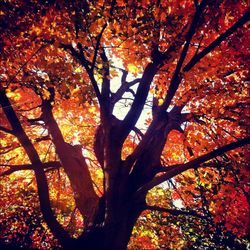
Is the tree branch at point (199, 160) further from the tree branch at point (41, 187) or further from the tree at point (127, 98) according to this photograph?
the tree branch at point (41, 187)

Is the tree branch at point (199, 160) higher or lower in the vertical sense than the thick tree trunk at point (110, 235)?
higher

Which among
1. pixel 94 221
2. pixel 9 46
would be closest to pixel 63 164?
pixel 94 221

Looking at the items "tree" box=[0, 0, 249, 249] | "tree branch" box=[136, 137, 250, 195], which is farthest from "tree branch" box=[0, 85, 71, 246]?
"tree branch" box=[136, 137, 250, 195]

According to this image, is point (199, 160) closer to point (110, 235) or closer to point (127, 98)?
point (110, 235)

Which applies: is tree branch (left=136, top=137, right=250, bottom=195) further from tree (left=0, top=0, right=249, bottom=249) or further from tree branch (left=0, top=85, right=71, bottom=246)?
tree branch (left=0, top=85, right=71, bottom=246)

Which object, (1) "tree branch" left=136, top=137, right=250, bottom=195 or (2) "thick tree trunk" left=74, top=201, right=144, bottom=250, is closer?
(1) "tree branch" left=136, top=137, right=250, bottom=195

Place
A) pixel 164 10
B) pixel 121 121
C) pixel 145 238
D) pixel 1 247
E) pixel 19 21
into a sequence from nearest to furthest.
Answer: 1. pixel 1 247
2. pixel 19 21
3. pixel 164 10
4. pixel 121 121
5. pixel 145 238

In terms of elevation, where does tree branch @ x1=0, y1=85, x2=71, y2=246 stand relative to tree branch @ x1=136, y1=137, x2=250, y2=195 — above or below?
below

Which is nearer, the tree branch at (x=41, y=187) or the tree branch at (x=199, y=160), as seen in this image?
the tree branch at (x=199, y=160)

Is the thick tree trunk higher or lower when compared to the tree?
lower

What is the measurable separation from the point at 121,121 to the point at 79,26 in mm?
2235

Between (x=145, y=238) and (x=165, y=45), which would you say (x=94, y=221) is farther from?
(x=145, y=238)

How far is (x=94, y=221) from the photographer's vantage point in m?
5.48

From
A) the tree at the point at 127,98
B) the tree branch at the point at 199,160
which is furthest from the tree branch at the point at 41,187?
the tree branch at the point at 199,160
